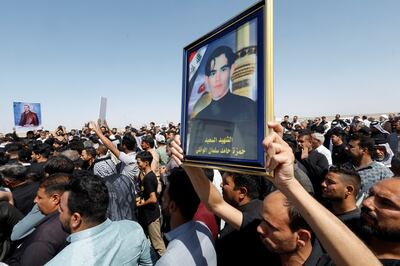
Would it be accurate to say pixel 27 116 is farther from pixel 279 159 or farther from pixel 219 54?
pixel 279 159

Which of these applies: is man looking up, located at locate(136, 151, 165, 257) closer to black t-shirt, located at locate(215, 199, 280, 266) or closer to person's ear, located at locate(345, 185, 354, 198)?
black t-shirt, located at locate(215, 199, 280, 266)

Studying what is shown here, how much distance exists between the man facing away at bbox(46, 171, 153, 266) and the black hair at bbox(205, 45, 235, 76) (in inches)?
50.8

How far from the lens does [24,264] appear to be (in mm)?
2084

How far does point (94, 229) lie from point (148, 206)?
2817 mm

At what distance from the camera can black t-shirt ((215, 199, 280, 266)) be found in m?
2.11

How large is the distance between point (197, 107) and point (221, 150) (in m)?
0.36

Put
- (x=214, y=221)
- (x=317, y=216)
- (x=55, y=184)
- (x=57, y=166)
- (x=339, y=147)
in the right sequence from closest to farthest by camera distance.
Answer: (x=317, y=216), (x=214, y=221), (x=55, y=184), (x=57, y=166), (x=339, y=147)

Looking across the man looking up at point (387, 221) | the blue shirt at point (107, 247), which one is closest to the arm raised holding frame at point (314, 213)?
the man looking up at point (387, 221)

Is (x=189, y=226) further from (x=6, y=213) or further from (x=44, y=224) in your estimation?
(x=6, y=213)

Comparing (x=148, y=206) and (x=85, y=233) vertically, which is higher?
(x=85, y=233)

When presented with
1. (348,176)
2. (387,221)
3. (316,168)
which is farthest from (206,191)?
(316,168)

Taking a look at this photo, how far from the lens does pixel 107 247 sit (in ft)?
6.54

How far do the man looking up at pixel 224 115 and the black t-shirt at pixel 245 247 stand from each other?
0.95 metres

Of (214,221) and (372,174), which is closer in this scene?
(214,221)
